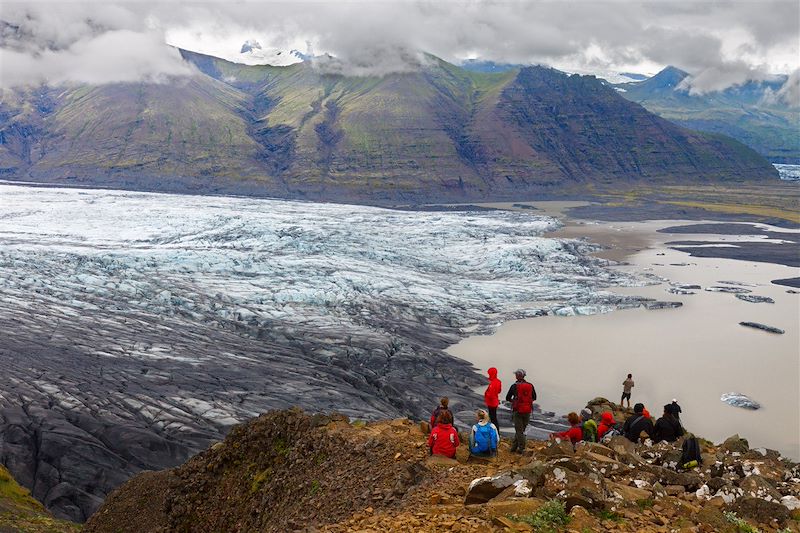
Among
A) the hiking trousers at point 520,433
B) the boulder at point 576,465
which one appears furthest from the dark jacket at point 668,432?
the boulder at point 576,465

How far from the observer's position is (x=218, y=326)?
3978cm

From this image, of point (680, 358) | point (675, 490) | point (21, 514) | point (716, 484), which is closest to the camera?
point (675, 490)

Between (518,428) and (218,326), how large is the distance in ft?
97.5

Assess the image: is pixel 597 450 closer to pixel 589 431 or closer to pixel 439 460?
pixel 589 431

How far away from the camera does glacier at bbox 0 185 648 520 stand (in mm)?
25406

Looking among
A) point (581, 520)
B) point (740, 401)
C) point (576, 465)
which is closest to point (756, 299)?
point (740, 401)

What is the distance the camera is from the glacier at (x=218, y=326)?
25406 millimetres

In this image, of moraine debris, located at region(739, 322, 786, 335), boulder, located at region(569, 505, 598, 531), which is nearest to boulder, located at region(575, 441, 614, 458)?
boulder, located at region(569, 505, 598, 531)

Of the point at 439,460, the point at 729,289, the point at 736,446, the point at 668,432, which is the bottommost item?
the point at 729,289

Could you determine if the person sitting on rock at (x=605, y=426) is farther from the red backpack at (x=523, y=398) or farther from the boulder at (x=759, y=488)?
the boulder at (x=759, y=488)

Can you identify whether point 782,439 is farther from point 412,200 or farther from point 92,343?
point 412,200

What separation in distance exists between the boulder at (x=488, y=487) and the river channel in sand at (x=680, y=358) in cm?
2152

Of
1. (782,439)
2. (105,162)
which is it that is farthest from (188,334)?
(105,162)

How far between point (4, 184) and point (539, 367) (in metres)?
145
